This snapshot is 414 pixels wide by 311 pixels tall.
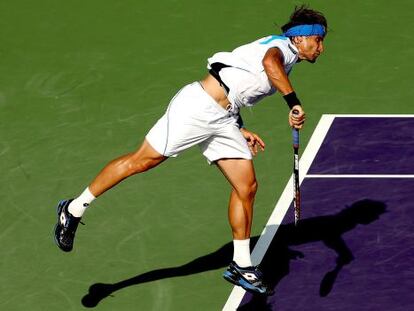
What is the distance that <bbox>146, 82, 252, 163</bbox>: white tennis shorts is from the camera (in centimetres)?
1144

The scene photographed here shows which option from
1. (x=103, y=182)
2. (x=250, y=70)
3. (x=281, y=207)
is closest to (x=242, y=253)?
(x=103, y=182)

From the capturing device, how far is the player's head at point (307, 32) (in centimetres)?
1146

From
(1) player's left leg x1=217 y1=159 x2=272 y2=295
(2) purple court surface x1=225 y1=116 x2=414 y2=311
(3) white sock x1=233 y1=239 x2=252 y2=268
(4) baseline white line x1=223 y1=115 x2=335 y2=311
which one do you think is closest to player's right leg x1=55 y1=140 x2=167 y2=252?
(1) player's left leg x1=217 y1=159 x2=272 y2=295

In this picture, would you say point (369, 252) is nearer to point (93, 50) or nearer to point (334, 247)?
point (334, 247)

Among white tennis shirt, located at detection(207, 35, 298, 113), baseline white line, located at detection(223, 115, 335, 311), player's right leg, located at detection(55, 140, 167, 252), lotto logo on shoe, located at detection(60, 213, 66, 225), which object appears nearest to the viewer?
white tennis shirt, located at detection(207, 35, 298, 113)

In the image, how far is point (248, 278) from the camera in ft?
37.8

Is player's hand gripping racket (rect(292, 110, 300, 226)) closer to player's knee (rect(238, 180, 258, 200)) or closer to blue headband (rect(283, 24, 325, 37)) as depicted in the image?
player's knee (rect(238, 180, 258, 200))

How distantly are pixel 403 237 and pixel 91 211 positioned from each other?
9.87ft

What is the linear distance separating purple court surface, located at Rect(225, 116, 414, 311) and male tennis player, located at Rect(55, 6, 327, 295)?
681 millimetres

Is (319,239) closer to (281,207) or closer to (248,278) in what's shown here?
(281,207)

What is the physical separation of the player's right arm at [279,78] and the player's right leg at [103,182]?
1.19 m

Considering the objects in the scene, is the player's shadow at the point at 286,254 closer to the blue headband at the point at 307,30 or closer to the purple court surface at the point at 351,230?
the purple court surface at the point at 351,230

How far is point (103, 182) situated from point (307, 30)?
6.93ft

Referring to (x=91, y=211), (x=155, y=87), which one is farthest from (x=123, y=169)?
(x=155, y=87)
